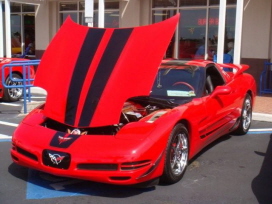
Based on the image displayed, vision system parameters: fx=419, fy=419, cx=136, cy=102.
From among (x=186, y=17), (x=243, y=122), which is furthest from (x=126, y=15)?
(x=243, y=122)

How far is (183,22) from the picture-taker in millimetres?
13297

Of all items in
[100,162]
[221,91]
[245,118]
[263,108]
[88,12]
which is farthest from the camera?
[263,108]

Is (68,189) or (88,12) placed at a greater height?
(88,12)

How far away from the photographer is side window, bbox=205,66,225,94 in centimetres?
591

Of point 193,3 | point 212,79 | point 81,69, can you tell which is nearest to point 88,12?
point 212,79

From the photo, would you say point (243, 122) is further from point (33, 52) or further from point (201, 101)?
point (33, 52)

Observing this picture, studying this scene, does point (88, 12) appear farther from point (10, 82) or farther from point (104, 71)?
point (104, 71)

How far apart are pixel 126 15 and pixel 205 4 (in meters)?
2.69

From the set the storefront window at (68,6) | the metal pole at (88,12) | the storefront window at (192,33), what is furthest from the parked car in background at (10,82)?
the storefront window at (68,6)

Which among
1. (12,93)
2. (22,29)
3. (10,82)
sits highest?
(22,29)

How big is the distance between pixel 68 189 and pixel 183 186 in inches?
49.7

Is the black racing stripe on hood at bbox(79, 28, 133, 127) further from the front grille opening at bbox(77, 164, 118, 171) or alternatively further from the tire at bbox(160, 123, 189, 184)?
the tire at bbox(160, 123, 189, 184)

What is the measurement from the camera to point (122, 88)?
474cm

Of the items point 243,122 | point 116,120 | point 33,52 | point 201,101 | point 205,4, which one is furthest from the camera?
point 33,52
